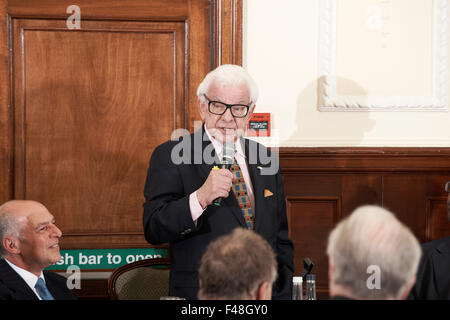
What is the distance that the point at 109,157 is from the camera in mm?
3215

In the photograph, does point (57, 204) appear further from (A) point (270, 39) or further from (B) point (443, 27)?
(B) point (443, 27)

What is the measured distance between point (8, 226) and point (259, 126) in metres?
1.60

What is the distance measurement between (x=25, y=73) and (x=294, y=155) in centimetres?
172

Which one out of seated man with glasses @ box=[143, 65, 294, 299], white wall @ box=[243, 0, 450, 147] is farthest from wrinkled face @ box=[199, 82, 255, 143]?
white wall @ box=[243, 0, 450, 147]

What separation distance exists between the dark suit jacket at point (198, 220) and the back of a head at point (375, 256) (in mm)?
942

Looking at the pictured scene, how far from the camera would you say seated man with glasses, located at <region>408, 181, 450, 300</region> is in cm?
193

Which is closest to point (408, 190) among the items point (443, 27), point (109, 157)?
point (443, 27)

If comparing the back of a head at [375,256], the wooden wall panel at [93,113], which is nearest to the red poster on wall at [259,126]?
the wooden wall panel at [93,113]

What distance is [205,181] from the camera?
208 centimetres

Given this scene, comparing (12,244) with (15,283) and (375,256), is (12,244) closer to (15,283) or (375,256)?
(15,283)

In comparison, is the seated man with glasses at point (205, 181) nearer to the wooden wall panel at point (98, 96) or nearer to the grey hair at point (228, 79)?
the grey hair at point (228, 79)
